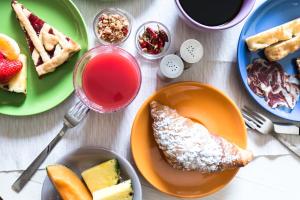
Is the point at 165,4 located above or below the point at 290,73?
above

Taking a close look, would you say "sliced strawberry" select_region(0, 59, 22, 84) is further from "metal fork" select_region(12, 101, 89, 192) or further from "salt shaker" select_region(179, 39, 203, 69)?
"salt shaker" select_region(179, 39, 203, 69)

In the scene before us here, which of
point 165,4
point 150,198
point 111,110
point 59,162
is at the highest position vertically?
point 165,4

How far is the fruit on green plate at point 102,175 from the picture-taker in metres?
1.20

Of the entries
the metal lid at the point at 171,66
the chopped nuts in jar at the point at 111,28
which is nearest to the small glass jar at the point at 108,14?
the chopped nuts in jar at the point at 111,28

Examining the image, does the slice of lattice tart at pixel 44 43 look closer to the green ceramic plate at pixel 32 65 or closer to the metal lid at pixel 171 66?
the green ceramic plate at pixel 32 65

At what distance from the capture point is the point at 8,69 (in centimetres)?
118

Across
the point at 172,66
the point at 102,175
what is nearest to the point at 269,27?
the point at 172,66

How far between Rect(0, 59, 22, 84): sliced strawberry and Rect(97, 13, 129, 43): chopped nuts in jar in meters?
0.21

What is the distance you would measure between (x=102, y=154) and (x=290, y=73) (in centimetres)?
53

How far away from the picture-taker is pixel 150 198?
4.16 feet

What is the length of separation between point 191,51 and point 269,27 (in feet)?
0.78

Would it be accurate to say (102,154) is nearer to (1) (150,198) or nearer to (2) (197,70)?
(1) (150,198)

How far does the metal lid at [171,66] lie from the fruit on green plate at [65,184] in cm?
33

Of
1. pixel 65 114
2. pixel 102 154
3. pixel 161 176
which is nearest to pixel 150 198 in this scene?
pixel 161 176
